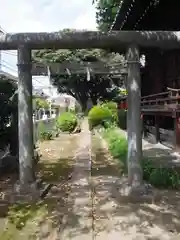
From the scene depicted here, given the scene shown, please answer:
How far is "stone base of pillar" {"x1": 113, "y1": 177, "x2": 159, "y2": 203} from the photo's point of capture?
20.9 ft

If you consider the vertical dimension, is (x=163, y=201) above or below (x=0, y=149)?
below

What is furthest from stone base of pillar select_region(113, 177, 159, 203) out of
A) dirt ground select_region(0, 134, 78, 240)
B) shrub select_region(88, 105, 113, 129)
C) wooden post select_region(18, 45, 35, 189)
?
A: shrub select_region(88, 105, 113, 129)

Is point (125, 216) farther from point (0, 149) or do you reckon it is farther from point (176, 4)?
point (176, 4)

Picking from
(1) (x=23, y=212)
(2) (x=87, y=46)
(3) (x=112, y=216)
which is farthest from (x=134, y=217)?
(2) (x=87, y=46)

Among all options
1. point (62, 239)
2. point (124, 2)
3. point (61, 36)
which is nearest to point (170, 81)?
point (124, 2)

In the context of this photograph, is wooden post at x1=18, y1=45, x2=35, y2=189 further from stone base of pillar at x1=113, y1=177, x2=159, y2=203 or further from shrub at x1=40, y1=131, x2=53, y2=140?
shrub at x1=40, y1=131, x2=53, y2=140

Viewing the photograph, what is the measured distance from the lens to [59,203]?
642 cm

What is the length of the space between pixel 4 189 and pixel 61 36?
324 cm

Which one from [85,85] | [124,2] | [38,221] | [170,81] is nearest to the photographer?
[38,221]

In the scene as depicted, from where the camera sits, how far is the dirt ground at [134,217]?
15.9 ft

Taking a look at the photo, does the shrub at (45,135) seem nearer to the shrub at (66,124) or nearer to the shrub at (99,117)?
the shrub at (66,124)

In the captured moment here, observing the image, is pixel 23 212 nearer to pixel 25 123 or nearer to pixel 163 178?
pixel 25 123

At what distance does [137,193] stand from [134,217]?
1.08 m

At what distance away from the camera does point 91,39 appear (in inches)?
263
